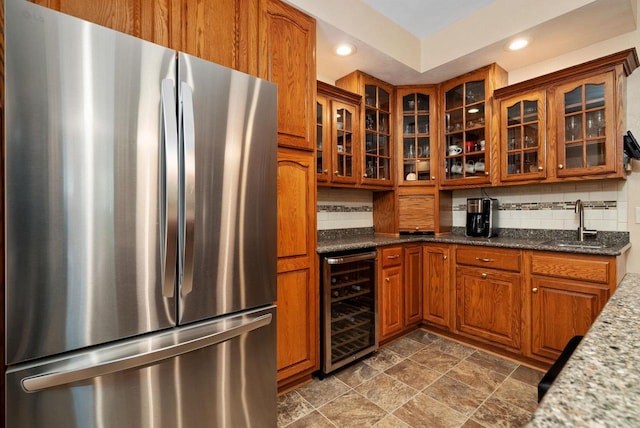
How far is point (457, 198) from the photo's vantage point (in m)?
3.26

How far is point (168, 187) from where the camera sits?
1047 mm

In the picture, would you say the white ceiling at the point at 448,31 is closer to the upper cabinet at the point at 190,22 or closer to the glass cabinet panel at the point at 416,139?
the glass cabinet panel at the point at 416,139

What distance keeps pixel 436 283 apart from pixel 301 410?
164 cm

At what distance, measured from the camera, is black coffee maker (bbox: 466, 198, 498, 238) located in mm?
2824

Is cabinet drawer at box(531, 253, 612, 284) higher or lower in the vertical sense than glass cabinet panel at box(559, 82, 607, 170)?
lower

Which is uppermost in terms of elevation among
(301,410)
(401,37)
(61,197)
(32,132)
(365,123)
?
(401,37)

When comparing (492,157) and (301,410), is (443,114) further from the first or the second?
(301,410)

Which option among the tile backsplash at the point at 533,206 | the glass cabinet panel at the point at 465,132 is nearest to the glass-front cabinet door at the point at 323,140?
the tile backsplash at the point at 533,206

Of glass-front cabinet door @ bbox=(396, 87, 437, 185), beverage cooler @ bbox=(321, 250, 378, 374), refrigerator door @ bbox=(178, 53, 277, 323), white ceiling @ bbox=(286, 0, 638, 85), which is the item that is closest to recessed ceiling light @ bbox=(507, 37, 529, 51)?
white ceiling @ bbox=(286, 0, 638, 85)

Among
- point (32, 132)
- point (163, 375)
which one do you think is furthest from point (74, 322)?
point (32, 132)

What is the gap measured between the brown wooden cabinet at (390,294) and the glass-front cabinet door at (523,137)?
1.24m

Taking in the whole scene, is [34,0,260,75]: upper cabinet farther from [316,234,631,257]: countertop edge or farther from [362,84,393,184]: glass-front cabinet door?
[362,84,393,184]: glass-front cabinet door

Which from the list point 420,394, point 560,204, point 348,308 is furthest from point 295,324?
point 560,204

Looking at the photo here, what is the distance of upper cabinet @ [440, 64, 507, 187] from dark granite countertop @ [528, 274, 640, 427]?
7.93ft
